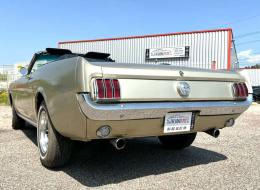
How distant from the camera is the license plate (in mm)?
3500

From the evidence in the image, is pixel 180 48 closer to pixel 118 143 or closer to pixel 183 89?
pixel 183 89

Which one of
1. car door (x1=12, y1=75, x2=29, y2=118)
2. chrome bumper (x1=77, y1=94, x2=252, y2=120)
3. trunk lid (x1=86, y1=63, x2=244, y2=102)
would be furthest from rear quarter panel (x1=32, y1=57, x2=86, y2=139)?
car door (x1=12, y1=75, x2=29, y2=118)

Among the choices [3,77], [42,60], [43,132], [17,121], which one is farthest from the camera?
[3,77]

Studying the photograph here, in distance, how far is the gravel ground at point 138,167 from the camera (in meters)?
3.38

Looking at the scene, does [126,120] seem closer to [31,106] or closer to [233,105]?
[233,105]

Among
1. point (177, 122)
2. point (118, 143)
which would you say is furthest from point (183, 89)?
point (118, 143)

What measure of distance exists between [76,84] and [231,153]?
2.77 m

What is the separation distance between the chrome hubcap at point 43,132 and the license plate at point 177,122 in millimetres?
1443

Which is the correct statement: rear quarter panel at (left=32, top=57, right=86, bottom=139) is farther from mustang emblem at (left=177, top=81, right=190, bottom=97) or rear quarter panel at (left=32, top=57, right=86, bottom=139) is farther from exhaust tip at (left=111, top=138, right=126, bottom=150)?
mustang emblem at (left=177, top=81, right=190, bottom=97)

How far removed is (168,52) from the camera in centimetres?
2525

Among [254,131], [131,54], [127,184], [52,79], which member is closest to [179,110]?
[127,184]

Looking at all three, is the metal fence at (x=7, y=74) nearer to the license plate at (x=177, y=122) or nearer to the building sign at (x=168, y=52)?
the building sign at (x=168, y=52)

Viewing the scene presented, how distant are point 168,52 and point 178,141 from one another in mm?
20716

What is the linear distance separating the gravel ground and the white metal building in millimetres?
17825
